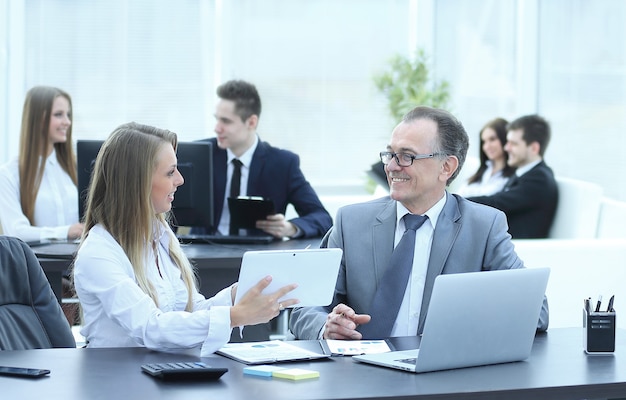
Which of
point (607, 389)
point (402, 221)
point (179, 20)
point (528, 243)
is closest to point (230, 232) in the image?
point (528, 243)

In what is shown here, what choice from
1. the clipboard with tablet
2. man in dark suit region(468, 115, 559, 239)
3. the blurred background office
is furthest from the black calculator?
the blurred background office

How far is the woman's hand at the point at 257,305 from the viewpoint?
2.51 m

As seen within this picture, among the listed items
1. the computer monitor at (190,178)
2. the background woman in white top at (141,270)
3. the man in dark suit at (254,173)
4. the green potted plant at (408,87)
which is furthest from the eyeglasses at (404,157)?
the green potted plant at (408,87)

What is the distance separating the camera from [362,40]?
830 centimetres

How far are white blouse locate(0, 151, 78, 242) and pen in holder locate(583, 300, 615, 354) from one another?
298cm

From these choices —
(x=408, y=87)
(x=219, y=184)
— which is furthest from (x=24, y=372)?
(x=408, y=87)

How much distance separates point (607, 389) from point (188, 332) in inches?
42.5

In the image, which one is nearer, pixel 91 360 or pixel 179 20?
pixel 91 360

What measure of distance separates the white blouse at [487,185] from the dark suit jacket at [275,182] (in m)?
1.95

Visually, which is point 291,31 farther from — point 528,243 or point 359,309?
point 359,309

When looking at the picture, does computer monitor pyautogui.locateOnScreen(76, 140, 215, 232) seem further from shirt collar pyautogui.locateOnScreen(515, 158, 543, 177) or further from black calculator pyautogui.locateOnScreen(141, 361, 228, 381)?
shirt collar pyautogui.locateOnScreen(515, 158, 543, 177)

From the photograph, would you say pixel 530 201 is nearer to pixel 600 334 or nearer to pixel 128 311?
pixel 600 334

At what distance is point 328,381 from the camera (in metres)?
2.26

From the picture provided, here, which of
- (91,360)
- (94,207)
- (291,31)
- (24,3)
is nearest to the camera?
(91,360)
